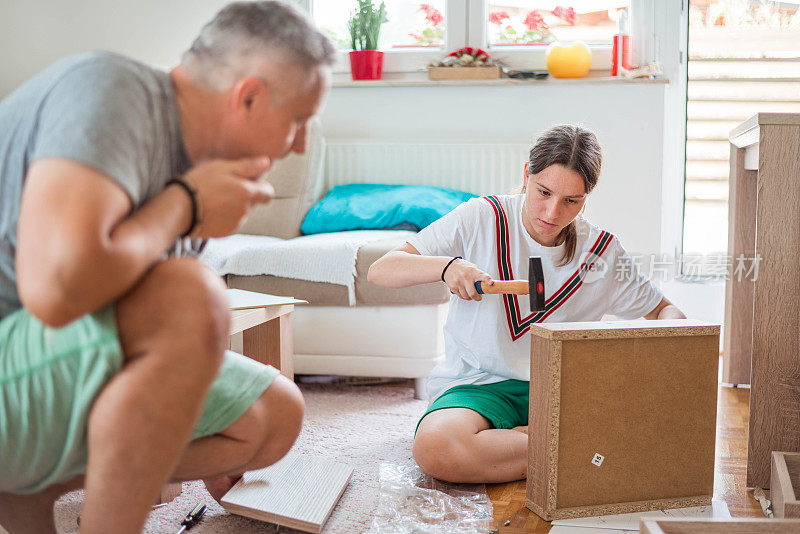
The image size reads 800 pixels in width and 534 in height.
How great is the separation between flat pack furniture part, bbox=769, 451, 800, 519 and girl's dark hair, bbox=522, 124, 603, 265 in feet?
2.15

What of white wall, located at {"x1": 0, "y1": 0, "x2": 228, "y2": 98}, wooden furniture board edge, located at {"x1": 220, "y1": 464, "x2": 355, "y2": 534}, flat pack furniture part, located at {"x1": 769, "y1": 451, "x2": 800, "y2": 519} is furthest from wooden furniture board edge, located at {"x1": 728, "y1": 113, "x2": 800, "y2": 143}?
white wall, located at {"x1": 0, "y1": 0, "x2": 228, "y2": 98}

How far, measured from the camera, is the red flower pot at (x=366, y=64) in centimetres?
327

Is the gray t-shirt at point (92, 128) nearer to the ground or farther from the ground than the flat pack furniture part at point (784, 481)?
farther from the ground

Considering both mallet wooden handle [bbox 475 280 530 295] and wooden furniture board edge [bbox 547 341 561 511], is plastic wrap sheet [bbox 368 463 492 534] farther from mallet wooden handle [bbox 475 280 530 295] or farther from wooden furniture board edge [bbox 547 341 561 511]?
mallet wooden handle [bbox 475 280 530 295]

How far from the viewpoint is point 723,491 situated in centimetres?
160

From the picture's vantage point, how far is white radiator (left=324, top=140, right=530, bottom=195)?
10.5ft

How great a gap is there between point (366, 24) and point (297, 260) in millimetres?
1378

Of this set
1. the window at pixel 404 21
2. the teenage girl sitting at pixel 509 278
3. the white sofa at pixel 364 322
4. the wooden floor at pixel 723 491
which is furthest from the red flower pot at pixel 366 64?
the wooden floor at pixel 723 491

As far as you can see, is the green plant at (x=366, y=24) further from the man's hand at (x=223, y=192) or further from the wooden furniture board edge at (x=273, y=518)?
the man's hand at (x=223, y=192)

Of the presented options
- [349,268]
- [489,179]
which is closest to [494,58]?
[489,179]

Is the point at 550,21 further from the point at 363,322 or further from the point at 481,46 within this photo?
the point at 363,322

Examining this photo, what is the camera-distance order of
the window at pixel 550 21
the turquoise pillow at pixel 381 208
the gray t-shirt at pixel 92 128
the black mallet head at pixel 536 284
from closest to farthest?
1. the gray t-shirt at pixel 92 128
2. the black mallet head at pixel 536 284
3. the turquoise pillow at pixel 381 208
4. the window at pixel 550 21

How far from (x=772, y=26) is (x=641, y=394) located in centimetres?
225

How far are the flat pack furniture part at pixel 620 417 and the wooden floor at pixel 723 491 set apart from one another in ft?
0.13
